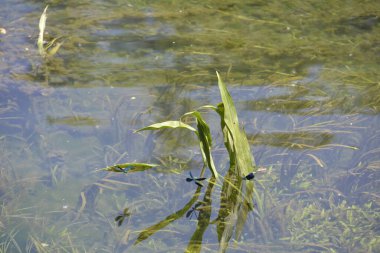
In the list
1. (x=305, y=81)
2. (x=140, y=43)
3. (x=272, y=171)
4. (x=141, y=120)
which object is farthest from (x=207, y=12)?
(x=272, y=171)

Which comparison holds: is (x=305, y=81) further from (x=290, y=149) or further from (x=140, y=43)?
(x=140, y=43)

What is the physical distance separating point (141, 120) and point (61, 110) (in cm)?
56

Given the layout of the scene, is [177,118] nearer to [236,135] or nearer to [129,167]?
[129,167]

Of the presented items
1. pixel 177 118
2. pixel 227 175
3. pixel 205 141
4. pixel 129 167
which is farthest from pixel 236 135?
pixel 177 118

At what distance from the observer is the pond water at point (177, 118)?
3078 mm

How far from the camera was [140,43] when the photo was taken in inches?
185

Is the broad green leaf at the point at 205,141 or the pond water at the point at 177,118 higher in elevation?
the broad green leaf at the point at 205,141

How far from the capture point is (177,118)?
3848 mm

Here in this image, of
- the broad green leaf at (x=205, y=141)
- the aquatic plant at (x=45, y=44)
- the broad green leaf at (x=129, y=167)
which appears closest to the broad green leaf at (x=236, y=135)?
the broad green leaf at (x=205, y=141)

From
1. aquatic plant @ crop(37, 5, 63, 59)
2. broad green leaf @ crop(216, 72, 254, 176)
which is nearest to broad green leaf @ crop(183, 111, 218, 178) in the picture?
broad green leaf @ crop(216, 72, 254, 176)

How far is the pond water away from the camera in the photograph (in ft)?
10.1

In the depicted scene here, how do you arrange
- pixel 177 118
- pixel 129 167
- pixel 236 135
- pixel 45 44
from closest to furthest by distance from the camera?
1. pixel 236 135
2. pixel 129 167
3. pixel 177 118
4. pixel 45 44

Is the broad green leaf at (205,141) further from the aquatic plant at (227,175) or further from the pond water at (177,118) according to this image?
the pond water at (177,118)

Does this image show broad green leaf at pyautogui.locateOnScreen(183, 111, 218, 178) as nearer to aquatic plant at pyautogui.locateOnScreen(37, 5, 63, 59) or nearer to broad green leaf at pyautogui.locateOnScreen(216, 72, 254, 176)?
broad green leaf at pyautogui.locateOnScreen(216, 72, 254, 176)
